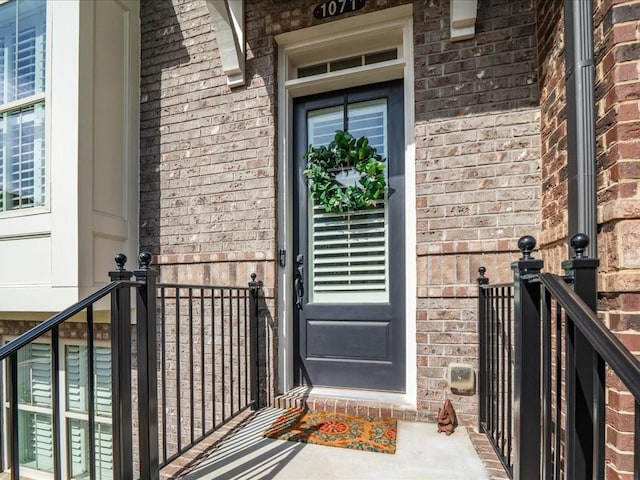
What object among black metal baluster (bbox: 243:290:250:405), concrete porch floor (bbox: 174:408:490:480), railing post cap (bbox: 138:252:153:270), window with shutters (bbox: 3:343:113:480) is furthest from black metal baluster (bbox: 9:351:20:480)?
window with shutters (bbox: 3:343:113:480)

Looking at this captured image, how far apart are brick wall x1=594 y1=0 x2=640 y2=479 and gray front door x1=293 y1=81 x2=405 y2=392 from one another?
48.6 inches

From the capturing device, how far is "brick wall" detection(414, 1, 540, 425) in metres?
2.17

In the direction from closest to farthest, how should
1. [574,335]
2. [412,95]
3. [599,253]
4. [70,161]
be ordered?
[574,335] < [599,253] < [412,95] < [70,161]

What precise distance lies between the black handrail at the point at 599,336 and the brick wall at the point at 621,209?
42 cm

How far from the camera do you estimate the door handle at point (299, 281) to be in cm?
271

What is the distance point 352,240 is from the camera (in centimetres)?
264

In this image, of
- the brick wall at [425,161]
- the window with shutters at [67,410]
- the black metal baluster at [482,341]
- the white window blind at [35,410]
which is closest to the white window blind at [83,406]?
the window with shutters at [67,410]

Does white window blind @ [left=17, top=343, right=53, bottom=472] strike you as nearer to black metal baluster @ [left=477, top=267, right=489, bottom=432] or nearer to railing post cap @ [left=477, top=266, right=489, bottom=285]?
black metal baluster @ [left=477, top=267, right=489, bottom=432]

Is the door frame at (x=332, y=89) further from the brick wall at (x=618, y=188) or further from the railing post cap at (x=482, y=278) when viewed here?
the brick wall at (x=618, y=188)

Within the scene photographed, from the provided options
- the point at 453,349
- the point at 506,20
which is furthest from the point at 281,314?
the point at 506,20

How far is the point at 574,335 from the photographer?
1.07 m

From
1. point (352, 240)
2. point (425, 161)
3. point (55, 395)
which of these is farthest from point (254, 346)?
point (425, 161)

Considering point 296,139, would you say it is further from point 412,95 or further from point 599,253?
point 599,253

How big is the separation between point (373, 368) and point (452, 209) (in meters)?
1.20
